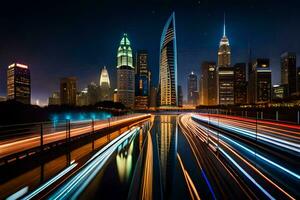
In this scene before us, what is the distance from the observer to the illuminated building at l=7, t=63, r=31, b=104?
12838cm

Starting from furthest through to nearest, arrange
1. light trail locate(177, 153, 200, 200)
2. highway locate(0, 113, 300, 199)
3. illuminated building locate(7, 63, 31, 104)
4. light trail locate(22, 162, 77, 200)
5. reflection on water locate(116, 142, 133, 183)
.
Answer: illuminated building locate(7, 63, 31, 104) → reflection on water locate(116, 142, 133, 183) → highway locate(0, 113, 300, 199) → light trail locate(177, 153, 200, 200) → light trail locate(22, 162, 77, 200)

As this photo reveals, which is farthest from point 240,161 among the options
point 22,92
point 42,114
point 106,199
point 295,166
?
point 22,92

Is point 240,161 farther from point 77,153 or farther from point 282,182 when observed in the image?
point 77,153

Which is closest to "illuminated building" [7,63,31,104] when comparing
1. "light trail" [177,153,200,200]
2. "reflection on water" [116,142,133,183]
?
"reflection on water" [116,142,133,183]

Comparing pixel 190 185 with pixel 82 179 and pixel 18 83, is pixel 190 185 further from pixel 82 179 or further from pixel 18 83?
pixel 18 83

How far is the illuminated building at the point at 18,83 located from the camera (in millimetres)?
128375

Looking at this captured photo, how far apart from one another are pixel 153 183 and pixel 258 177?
123 inches

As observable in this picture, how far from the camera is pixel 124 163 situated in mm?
10258

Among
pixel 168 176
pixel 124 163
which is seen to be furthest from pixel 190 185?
pixel 124 163

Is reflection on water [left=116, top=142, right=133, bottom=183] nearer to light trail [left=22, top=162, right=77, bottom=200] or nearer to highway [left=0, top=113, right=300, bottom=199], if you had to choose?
highway [left=0, top=113, right=300, bottom=199]

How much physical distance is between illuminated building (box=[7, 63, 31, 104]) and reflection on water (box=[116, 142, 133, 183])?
127 meters

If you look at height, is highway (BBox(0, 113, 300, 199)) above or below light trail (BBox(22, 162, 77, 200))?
below

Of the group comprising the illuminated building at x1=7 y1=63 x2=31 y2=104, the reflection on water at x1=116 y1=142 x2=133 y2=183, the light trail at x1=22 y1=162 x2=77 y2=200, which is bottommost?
the reflection on water at x1=116 y1=142 x2=133 y2=183

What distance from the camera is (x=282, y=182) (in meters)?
7.64
